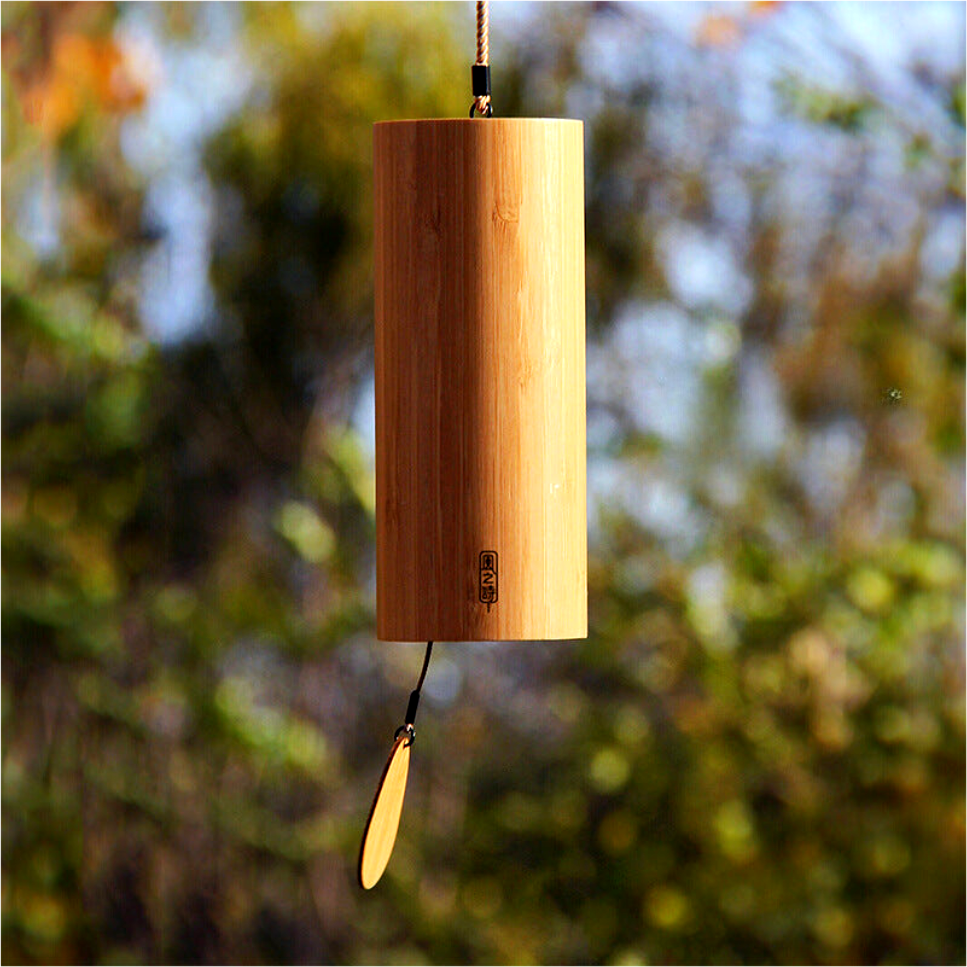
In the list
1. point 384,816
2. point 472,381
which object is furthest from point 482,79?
point 384,816

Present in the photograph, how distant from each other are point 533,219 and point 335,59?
1.88m

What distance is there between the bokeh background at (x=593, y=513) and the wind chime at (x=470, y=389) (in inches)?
65.6

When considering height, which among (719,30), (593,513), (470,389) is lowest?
(593,513)

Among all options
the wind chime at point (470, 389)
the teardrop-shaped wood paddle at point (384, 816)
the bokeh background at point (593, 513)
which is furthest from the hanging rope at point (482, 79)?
the bokeh background at point (593, 513)

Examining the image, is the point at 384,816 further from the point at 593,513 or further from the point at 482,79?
the point at 593,513

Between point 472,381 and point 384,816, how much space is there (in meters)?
0.39

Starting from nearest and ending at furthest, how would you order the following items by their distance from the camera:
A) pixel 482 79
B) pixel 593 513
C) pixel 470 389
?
pixel 470 389, pixel 482 79, pixel 593 513

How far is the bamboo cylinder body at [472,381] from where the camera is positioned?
1408mm

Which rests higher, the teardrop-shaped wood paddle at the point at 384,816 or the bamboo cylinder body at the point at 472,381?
the bamboo cylinder body at the point at 472,381

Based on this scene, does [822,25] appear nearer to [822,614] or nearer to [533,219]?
[822,614]

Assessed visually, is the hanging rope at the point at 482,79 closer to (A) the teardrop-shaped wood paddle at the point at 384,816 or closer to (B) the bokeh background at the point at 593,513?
(A) the teardrop-shaped wood paddle at the point at 384,816

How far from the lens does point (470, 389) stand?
1.41 meters

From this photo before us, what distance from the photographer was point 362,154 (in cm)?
317

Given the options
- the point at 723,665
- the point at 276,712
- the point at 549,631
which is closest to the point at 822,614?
the point at 723,665
